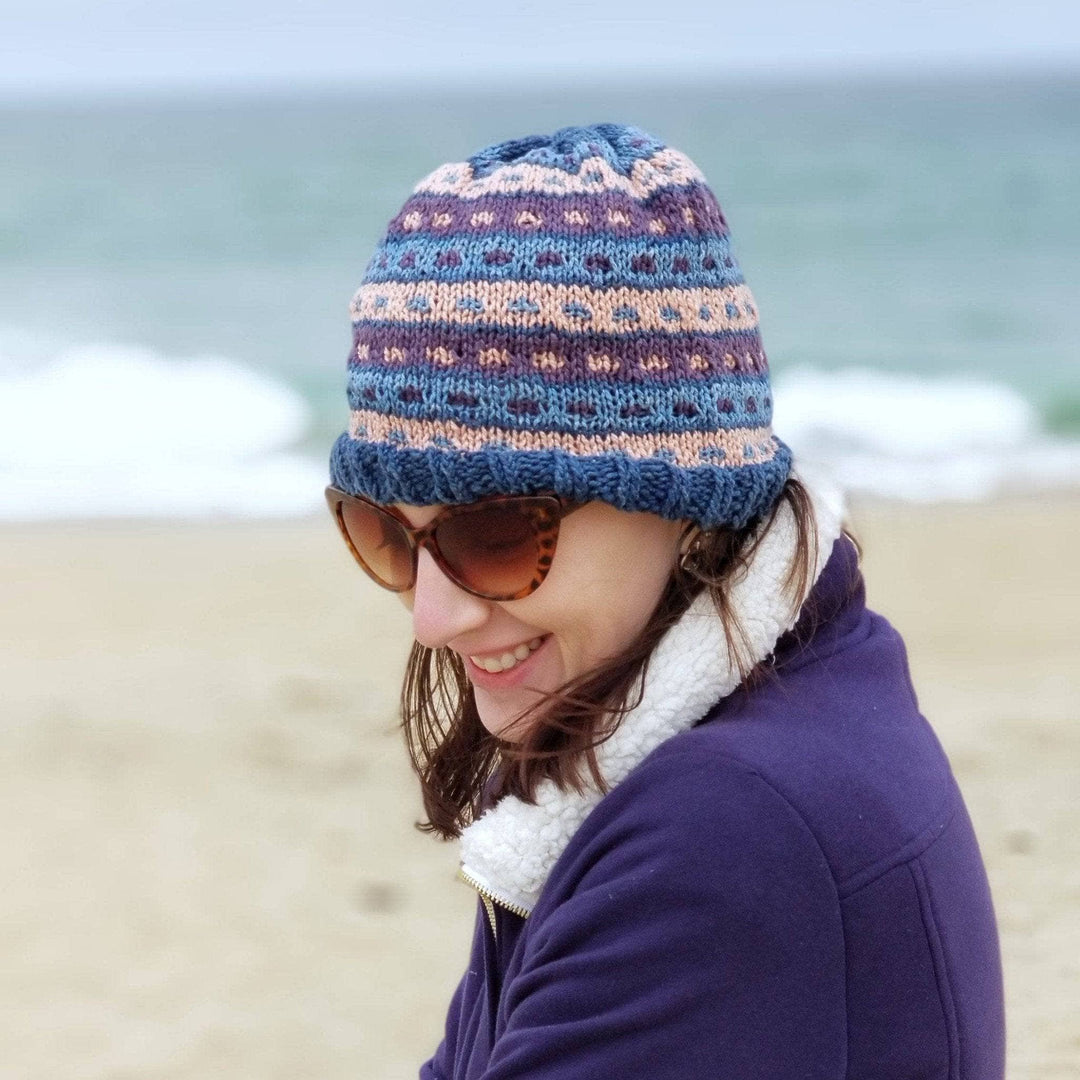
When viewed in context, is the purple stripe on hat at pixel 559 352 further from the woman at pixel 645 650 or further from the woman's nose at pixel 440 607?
the woman's nose at pixel 440 607

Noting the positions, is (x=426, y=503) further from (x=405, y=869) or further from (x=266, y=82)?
(x=266, y=82)

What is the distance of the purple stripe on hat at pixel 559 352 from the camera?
1417 mm

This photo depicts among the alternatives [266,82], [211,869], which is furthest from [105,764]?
[266,82]

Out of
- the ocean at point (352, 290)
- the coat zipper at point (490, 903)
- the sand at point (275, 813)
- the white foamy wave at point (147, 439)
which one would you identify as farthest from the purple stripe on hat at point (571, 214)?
the white foamy wave at point (147, 439)

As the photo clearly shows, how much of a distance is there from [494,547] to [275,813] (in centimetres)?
351

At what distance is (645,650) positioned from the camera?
1471mm

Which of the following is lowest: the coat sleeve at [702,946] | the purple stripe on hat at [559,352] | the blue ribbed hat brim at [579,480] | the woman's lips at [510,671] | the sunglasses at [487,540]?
the coat sleeve at [702,946]

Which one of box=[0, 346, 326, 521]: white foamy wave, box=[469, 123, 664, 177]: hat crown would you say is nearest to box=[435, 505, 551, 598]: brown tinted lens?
box=[469, 123, 664, 177]: hat crown

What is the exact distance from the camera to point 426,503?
1497 mm

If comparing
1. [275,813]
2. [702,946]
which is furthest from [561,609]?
[275,813]

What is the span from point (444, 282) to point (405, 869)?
3240mm

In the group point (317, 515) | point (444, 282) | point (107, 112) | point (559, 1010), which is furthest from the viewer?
point (107, 112)

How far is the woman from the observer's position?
4.15 feet

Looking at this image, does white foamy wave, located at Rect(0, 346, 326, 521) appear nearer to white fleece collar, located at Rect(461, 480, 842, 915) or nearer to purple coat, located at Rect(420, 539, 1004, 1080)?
white fleece collar, located at Rect(461, 480, 842, 915)
